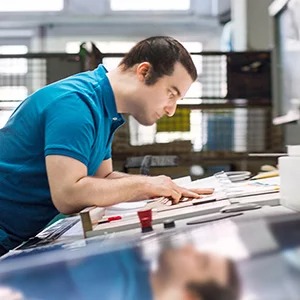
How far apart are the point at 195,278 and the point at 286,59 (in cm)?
165

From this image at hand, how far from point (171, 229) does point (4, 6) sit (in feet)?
13.7

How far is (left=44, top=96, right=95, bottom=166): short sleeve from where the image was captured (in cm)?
101

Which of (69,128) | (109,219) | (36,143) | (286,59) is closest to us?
(109,219)

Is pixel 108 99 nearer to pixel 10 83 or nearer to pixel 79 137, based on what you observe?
pixel 79 137

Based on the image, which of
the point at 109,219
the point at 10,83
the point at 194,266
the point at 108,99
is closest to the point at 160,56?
the point at 108,99

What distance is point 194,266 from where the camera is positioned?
487mm

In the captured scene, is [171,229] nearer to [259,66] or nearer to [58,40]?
[259,66]

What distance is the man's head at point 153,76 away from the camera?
1.25 metres

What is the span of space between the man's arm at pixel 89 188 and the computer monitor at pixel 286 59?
2.92 ft

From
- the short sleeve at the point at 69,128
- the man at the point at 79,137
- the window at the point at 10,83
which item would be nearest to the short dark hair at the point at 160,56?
the man at the point at 79,137

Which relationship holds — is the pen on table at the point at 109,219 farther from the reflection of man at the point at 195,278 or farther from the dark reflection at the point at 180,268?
the reflection of man at the point at 195,278

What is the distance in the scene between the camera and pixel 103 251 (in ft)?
2.05

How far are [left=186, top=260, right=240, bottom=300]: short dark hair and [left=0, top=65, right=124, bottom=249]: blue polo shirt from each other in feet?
2.06

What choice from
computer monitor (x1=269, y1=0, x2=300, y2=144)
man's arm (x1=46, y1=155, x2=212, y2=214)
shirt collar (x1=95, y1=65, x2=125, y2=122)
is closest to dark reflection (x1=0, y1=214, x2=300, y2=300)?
man's arm (x1=46, y1=155, x2=212, y2=214)
